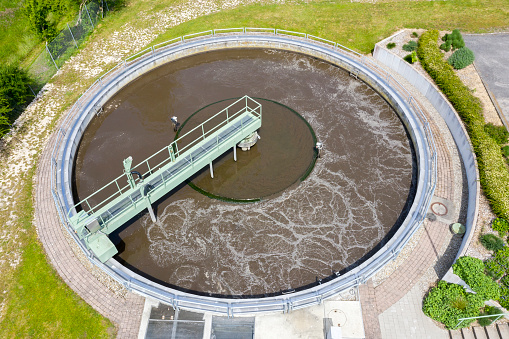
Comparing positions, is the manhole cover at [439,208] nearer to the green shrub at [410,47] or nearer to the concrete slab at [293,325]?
the concrete slab at [293,325]

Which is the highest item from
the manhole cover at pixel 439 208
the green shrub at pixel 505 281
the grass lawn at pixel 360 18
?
the grass lawn at pixel 360 18

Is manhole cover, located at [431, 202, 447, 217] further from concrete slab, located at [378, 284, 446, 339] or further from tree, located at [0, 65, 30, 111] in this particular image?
tree, located at [0, 65, 30, 111]

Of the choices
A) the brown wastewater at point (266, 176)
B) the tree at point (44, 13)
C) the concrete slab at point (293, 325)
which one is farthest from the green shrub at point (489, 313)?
the tree at point (44, 13)

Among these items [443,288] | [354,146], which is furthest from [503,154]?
[443,288]

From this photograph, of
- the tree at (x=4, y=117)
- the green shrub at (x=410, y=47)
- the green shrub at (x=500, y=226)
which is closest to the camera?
the green shrub at (x=500, y=226)

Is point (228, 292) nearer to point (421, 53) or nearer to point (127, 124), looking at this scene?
point (127, 124)

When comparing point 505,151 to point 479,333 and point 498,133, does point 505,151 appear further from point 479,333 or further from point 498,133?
point 479,333

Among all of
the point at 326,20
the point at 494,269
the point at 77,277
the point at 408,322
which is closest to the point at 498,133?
the point at 494,269
